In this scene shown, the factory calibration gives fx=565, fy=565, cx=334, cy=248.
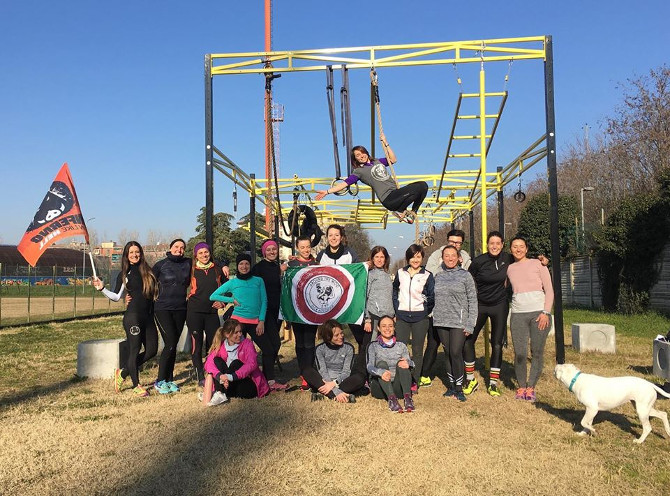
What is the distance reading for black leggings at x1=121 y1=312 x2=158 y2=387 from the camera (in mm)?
6477

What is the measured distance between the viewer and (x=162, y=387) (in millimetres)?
6645

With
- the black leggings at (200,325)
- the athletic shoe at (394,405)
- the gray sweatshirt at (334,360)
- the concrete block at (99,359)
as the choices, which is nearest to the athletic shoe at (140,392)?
the black leggings at (200,325)

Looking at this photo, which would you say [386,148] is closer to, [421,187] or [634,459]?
[421,187]

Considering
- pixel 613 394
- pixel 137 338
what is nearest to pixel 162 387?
pixel 137 338

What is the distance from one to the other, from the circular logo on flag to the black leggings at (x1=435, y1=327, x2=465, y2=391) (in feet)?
4.11

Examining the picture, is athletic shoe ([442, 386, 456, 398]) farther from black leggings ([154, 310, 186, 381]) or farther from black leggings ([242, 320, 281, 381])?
black leggings ([154, 310, 186, 381])

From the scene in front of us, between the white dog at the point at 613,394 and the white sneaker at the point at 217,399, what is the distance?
134 inches

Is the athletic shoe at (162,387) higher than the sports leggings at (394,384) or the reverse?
the reverse

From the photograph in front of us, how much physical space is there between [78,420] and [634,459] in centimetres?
478

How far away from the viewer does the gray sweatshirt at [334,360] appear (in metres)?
6.31

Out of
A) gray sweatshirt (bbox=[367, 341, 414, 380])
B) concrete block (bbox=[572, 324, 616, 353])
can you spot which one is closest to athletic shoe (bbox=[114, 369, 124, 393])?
gray sweatshirt (bbox=[367, 341, 414, 380])

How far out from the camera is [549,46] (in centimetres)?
729

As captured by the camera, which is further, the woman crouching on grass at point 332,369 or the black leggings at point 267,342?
the black leggings at point 267,342

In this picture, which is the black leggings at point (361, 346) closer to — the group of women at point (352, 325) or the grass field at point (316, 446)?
the group of women at point (352, 325)
